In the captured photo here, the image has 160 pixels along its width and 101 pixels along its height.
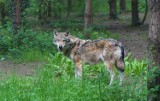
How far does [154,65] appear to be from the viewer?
27.7ft

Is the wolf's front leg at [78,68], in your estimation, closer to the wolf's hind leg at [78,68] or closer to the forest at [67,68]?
the wolf's hind leg at [78,68]

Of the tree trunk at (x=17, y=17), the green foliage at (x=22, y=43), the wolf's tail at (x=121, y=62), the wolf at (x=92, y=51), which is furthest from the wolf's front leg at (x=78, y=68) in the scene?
the tree trunk at (x=17, y=17)

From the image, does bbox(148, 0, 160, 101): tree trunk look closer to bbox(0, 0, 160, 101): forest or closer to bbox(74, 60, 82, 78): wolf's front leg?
bbox(0, 0, 160, 101): forest

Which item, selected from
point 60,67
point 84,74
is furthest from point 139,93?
point 60,67

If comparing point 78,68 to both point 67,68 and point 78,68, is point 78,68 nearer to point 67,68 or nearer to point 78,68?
point 78,68

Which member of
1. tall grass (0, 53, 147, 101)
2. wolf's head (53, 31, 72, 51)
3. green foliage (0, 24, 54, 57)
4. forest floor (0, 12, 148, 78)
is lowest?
forest floor (0, 12, 148, 78)

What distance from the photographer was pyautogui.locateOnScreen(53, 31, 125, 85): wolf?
39.8ft

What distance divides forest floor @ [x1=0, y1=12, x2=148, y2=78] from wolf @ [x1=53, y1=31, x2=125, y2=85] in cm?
175

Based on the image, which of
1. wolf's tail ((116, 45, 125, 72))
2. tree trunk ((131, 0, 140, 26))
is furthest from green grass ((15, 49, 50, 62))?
tree trunk ((131, 0, 140, 26))

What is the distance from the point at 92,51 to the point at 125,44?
829cm

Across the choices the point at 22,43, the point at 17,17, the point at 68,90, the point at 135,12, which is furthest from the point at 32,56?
the point at 135,12

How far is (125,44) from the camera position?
20781 millimetres

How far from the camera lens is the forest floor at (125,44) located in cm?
1493

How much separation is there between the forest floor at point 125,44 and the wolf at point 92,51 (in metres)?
1.75
